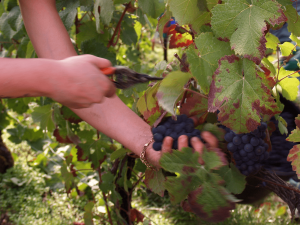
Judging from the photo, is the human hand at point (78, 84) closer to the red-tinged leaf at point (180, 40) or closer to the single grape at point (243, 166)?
the single grape at point (243, 166)

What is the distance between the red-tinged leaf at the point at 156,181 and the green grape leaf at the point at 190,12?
19.6 inches

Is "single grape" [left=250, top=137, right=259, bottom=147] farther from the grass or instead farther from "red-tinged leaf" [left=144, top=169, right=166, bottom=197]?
the grass

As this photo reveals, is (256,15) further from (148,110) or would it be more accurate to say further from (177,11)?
(148,110)

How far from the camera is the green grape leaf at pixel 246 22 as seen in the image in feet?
2.21

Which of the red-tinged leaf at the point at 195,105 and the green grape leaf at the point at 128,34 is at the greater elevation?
the red-tinged leaf at the point at 195,105

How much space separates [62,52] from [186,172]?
66 cm

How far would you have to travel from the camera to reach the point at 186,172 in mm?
671

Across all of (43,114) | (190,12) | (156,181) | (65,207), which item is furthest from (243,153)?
(65,207)

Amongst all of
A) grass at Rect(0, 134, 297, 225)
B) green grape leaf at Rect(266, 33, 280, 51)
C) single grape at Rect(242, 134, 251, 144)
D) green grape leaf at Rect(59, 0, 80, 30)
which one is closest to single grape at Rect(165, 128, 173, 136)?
single grape at Rect(242, 134, 251, 144)

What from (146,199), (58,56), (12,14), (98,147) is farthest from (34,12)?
(146,199)

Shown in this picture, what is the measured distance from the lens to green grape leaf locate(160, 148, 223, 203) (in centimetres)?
66

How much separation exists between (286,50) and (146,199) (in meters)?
1.62

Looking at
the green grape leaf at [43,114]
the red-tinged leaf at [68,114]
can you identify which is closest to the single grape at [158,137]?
the red-tinged leaf at [68,114]

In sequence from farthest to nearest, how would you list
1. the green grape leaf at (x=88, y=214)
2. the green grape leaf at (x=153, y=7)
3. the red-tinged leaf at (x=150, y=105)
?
the green grape leaf at (x=88, y=214), the green grape leaf at (x=153, y=7), the red-tinged leaf at (x=150, y=105)
